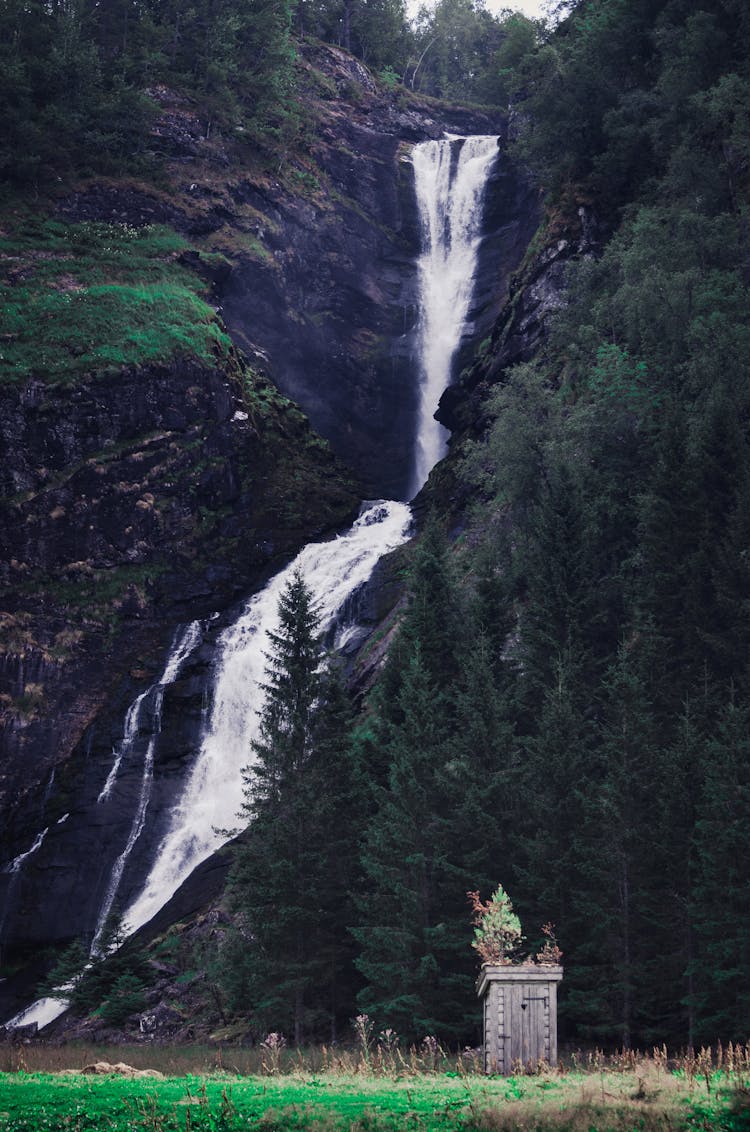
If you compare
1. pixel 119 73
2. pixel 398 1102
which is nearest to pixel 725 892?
pixel 398 1102

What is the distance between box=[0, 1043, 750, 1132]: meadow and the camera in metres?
13.7

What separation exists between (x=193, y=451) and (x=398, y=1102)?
170 ft

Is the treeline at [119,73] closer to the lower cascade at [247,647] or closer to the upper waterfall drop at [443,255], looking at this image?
the upper waterfall drop at [443,255]

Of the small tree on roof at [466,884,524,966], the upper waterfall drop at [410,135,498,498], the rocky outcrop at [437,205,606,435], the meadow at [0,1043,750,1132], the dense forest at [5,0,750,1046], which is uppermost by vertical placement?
the upper waterfall drop at [410,135,498,498]

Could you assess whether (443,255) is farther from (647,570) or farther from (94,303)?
(647,570)

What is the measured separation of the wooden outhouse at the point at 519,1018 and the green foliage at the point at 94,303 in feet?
164

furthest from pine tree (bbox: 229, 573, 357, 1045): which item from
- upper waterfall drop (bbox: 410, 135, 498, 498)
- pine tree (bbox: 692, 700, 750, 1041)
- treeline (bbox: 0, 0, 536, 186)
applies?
treeline (bbox: 0, 0, 536, 186)

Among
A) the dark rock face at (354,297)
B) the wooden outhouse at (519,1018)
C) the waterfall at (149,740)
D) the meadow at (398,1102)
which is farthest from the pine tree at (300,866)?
the dark rock face at (354,297)

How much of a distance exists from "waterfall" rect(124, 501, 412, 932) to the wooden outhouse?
69.7 feet

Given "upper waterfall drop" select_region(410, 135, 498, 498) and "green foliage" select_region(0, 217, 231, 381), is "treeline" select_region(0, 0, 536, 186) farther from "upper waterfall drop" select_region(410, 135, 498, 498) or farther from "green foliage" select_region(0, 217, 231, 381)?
"upper waterfall drop" select_region(410, 135, 498, 498)

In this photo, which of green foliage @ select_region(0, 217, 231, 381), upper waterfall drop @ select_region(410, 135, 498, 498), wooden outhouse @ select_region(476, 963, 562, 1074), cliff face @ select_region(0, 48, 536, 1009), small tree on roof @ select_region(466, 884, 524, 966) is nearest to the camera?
wooden outhouse @ select_region(476, 963, 562, 1074)

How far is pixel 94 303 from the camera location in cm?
6731

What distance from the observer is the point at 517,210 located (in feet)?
267

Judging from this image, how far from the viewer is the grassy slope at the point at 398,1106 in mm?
13688
